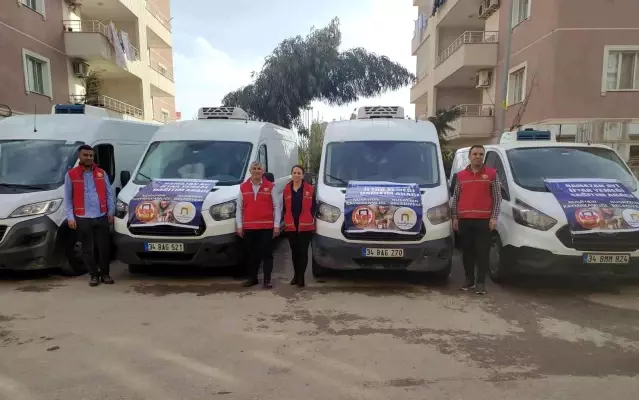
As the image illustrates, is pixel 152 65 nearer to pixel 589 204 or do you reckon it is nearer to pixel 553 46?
pixel 553 46

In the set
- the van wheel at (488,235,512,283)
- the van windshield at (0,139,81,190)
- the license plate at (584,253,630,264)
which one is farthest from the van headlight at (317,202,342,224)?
the van windshield at (0,139,81,190)

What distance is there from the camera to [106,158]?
7852 mm

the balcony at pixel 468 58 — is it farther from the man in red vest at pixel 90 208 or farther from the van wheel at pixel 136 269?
the man in red vest at pixel 90 208

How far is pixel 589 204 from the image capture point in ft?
18.8

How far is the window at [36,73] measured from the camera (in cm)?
1555

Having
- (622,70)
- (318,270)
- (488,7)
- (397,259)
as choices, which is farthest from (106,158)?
(488,7)

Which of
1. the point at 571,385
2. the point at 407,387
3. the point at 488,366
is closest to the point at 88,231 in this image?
the point at 407,387

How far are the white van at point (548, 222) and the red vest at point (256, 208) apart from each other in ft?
10.6

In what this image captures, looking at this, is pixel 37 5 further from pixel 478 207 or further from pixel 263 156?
pixel 478 207

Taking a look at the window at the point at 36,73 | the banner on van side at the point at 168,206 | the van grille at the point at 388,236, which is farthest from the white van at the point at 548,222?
the window at the point at 36,73

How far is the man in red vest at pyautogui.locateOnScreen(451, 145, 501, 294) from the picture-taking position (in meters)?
5.88

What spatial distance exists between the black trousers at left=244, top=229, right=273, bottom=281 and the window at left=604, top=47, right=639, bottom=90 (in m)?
14.5

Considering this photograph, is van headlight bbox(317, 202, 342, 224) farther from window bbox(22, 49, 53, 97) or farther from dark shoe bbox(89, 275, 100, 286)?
window bbox(22, 49, 53, 97)

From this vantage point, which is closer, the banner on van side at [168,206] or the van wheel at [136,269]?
the banner on van side at [168,206]
